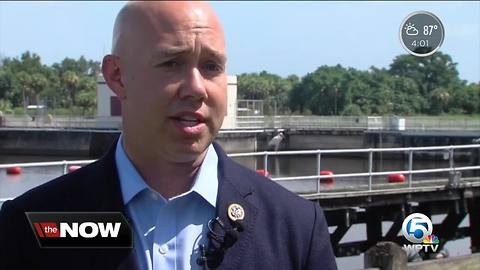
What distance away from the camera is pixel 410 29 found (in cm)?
507

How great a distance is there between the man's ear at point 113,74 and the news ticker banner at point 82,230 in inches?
11.3


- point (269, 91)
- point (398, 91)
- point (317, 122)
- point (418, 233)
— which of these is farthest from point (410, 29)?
point (269, 91)

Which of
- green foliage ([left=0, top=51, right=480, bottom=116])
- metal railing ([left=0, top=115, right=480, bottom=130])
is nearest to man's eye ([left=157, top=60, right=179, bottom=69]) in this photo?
green foliage ([left=0, top=51, right=480, bottom=116])

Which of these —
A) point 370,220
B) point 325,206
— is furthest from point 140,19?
point 370,220

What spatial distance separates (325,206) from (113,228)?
404 inches

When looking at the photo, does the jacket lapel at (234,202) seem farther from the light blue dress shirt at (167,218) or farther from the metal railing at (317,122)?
the metal railing at (317,122)

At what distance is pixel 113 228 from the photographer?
1.63m

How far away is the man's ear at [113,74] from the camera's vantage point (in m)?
1.60

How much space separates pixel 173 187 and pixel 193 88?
0.27 metres

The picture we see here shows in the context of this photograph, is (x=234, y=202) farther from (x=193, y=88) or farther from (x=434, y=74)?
(x=434, y=74)

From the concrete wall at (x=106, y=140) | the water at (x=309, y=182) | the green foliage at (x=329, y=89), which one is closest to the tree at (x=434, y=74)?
the green foliage at (x=329, y=89)

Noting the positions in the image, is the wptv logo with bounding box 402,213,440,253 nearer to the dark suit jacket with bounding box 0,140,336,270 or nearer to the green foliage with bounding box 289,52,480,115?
the green foliage with bounding box 289,52,480,115

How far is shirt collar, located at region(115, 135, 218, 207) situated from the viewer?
1.67m

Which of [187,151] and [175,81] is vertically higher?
[175,81]
